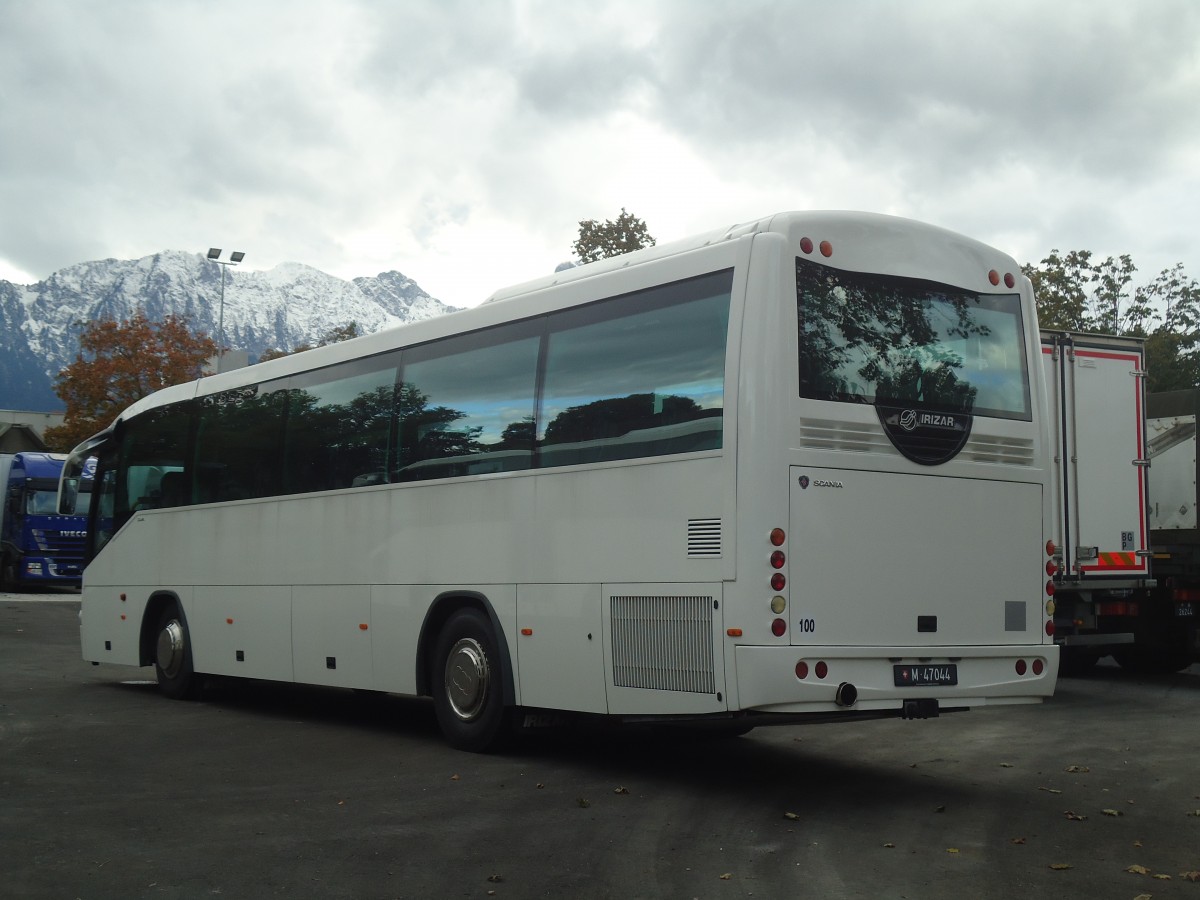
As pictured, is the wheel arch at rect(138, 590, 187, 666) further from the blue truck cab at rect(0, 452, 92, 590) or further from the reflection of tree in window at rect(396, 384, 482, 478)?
the blue truck cab at rect(0, 452, 92, 590)

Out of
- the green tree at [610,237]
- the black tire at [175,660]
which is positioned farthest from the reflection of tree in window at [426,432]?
the green tree at [610,237]

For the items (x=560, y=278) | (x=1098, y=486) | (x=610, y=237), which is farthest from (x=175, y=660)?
(x=610, y=237)

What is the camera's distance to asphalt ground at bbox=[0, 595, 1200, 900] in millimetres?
6672

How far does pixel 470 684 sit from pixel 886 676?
3560 millimetres

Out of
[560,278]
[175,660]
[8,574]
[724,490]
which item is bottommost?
[175,660]

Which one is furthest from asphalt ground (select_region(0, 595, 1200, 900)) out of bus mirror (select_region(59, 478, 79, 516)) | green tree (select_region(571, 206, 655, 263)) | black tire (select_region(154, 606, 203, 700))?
green tree (select_region(571, 206, 655, 263))

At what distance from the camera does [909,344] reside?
937cm

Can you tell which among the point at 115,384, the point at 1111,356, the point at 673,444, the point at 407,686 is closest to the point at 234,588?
the point at 407,686

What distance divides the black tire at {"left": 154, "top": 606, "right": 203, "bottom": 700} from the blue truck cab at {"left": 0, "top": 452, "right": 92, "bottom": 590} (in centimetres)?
2366

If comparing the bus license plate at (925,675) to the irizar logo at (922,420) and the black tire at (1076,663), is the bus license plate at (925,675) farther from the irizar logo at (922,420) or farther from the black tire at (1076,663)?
the black tire at (1076,663)

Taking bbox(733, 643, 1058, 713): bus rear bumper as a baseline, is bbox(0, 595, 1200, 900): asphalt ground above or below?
below

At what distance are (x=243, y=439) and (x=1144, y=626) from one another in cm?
1050

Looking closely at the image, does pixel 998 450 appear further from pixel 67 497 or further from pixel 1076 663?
pixel 67 497

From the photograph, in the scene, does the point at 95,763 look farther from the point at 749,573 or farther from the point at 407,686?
the point at 749,573
